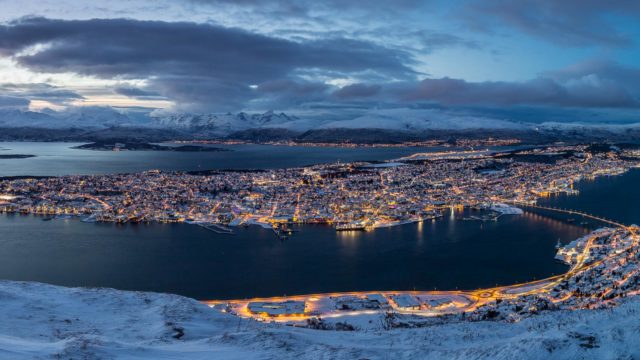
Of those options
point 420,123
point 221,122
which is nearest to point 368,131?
point 420,123

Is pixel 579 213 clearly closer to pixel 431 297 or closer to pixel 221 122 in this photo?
pixel 431 297

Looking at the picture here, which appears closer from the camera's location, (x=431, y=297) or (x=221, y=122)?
(x=431, y=297)

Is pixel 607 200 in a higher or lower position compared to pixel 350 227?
higher

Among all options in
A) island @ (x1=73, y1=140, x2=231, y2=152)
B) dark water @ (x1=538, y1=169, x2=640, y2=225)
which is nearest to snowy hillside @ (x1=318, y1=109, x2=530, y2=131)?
island @ (x1=73, y1=140, x2=231, y2=152)

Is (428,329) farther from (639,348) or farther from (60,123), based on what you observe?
(60,123)

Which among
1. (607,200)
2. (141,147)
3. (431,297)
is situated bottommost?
(431,297)

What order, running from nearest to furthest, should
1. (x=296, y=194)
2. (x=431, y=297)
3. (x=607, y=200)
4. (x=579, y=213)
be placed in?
(x=431, y=297), (x=579, y=213), (x=607, y=200), (x=296, y=194)


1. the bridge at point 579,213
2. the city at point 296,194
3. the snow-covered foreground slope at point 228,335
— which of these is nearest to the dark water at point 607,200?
the bridge at point 579,213
